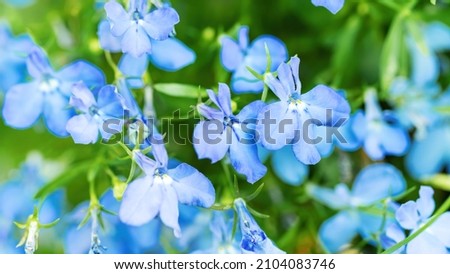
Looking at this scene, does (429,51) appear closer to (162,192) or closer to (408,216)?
(408,216)

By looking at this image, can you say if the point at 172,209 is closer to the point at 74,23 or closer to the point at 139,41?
the point at 139,41

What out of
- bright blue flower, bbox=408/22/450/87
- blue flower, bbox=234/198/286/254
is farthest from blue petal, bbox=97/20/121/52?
bright blue flower, bbox=408/22/450/87

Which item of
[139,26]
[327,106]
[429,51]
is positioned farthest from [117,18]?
[429,51]

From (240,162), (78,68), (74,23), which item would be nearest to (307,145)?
(240,162)

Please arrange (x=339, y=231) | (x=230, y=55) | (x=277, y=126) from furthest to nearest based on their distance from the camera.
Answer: (x=339, y=231) < (x=230, y=55) < (x=277, y=126)

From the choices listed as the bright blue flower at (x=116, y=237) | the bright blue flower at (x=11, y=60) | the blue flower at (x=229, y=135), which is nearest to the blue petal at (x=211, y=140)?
the blue flower at (x=229, y=135)

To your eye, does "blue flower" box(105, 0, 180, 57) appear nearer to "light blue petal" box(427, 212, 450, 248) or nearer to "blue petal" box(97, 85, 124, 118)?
"blue petal" box(97, 85, 124, 118)

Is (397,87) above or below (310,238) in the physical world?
above
